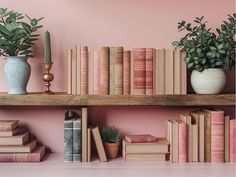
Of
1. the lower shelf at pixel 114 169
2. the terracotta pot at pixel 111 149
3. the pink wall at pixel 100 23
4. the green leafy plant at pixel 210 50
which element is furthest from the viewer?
the pink wall at pixel 100 23

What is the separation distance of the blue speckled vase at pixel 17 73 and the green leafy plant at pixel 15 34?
61mm

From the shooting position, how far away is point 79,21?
185 centimetres

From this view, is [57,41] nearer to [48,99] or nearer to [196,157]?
[48,99]

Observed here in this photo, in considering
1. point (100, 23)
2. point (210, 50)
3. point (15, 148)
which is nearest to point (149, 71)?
point (210, 50)

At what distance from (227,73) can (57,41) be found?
2.94 ft

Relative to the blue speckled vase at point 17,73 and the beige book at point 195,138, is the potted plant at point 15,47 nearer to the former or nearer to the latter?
the blue speckled vase at point 17,73

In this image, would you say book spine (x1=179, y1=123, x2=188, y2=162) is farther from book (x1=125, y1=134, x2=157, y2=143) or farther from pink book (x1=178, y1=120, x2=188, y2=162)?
book (x1=125, y1=134, x2=157, y2=143)

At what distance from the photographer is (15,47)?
1684mm

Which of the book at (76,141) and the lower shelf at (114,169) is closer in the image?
the lower shelf at (114,169)

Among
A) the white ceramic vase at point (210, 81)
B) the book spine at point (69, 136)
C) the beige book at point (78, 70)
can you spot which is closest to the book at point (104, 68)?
the beige book at point (78, 70)

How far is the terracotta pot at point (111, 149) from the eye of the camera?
1.74 metres

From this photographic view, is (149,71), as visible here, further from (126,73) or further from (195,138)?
(195,138)

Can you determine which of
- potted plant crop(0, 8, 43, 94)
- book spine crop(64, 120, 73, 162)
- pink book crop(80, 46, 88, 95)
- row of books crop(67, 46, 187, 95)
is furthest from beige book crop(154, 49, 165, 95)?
potted plant crop(0, 8, 43, 94)
